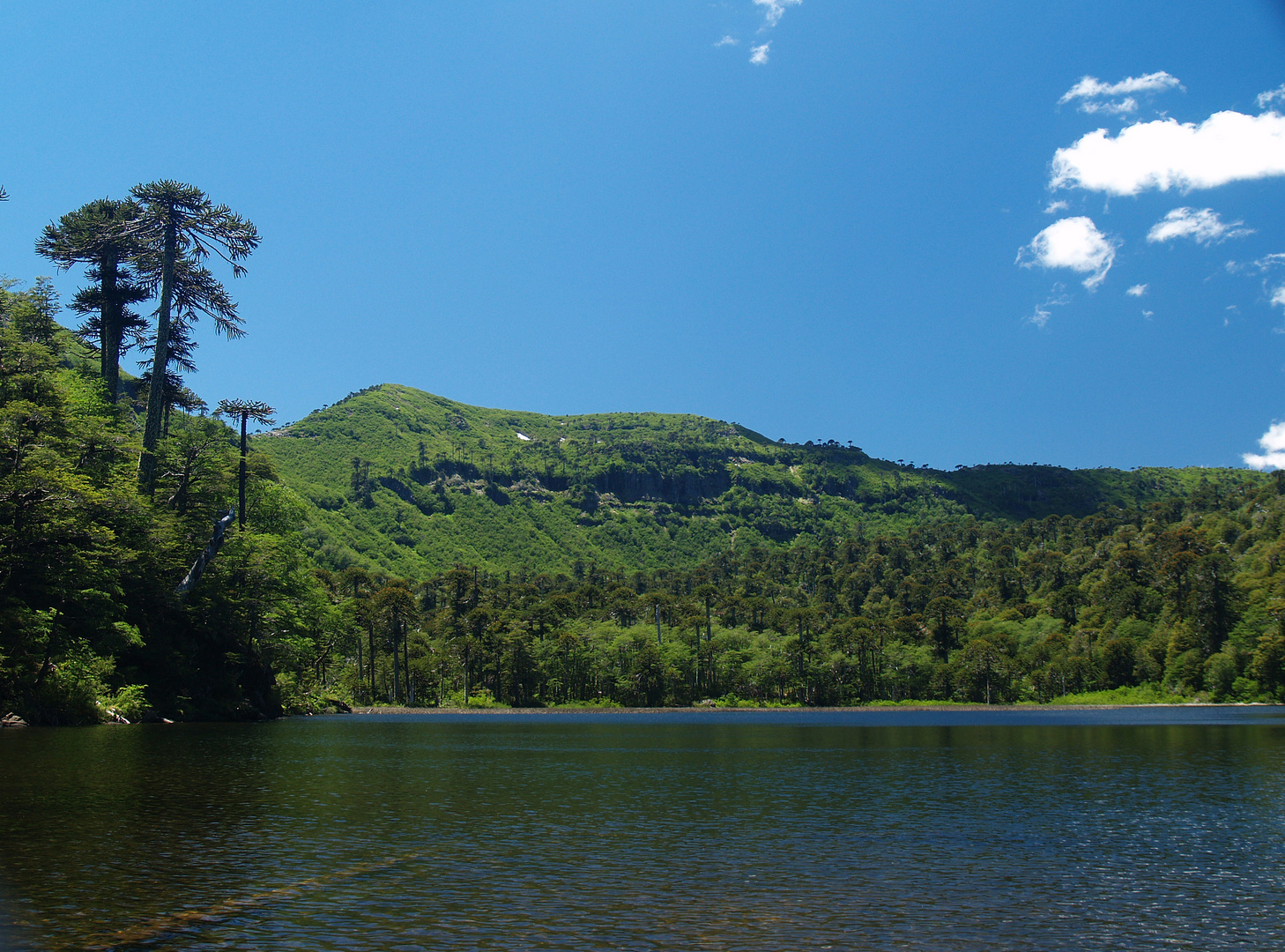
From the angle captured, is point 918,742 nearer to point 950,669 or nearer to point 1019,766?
point 1019,766

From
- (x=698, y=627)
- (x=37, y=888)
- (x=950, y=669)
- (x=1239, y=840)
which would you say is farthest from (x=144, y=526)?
(x=950, y=669)

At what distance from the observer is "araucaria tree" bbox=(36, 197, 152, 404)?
7362 centimetres

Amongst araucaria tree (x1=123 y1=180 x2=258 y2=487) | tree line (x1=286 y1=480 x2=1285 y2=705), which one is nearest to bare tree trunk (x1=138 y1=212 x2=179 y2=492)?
araucaria tree (x1=123 y1=180 x2=258 y2=487)

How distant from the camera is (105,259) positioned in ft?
252

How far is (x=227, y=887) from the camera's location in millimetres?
18156

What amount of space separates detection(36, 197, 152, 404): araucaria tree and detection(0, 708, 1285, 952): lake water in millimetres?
45711

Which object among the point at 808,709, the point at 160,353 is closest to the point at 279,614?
the point at 160,353

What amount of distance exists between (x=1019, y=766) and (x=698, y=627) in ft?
446

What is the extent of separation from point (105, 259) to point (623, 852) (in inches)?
3094

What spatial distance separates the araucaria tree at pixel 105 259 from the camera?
7362 cm

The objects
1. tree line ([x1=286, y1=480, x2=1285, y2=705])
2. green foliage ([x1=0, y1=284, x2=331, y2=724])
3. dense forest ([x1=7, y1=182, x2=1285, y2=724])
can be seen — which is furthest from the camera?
tree line ([x1=286, y1=480, x2=1285, y2=705])

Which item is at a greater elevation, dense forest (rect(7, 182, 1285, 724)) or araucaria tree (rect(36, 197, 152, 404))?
araucaria tree (rect(36, 197, 152, 404))

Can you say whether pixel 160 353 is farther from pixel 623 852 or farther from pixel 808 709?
pixel 808 709

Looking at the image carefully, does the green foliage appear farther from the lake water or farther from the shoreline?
the shoreline
